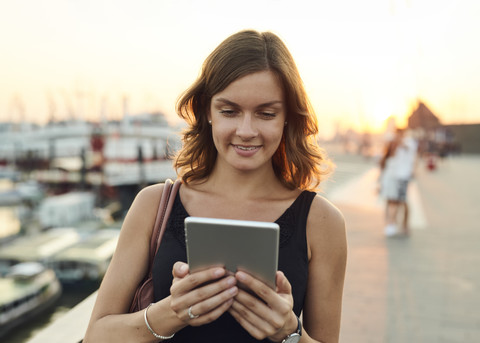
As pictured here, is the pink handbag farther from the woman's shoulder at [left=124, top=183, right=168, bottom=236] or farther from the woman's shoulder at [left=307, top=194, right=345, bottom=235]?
the woman's shoulder at [left=307, top=194, right=345, bottom=235]

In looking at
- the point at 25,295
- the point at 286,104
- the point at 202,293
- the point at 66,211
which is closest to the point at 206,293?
the point at 202,293

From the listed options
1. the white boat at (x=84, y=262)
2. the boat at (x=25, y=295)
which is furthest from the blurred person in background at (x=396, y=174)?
the white boat at (x=84, y=262)

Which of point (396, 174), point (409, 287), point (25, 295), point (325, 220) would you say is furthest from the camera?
point (25, 295)

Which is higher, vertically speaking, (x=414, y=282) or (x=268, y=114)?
(x=268, y=114)

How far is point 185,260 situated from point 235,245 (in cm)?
34

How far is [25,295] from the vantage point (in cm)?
2027

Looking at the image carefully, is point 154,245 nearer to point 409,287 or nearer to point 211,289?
point 211,289

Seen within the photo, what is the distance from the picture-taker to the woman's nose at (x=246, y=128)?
1.36m

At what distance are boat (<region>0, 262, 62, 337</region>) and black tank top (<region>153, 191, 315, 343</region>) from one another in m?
19.8

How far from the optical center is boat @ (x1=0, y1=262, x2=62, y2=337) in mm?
18728

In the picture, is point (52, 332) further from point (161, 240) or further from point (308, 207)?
point (308, 207)

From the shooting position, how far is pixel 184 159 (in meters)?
1.72

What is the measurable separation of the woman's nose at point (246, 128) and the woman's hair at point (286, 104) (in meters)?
0.13

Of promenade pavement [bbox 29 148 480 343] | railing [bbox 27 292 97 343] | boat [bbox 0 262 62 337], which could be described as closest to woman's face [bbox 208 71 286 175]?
promenade pavement [bbox 29 148 480 343]
